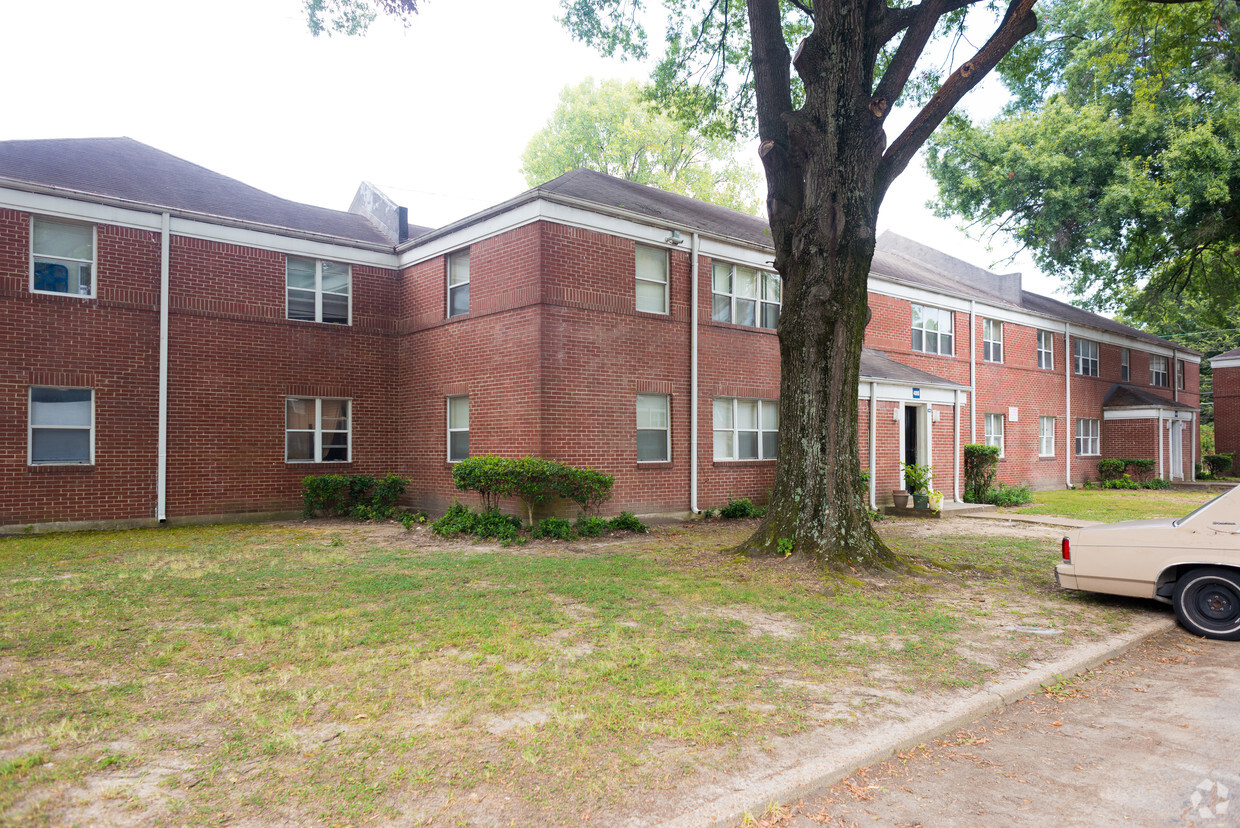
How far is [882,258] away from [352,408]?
17429mm

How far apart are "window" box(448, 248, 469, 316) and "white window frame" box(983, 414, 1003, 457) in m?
17.6

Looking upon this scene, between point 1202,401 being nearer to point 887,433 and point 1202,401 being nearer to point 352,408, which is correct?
point 887,433

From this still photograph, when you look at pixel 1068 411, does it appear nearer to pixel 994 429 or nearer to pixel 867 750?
pixel 994 429

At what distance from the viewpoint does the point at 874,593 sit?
27.9 ft

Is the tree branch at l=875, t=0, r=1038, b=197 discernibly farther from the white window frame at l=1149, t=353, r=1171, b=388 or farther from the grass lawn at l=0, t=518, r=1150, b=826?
the white window frame at l=1149, t=353, r=1171, b=388

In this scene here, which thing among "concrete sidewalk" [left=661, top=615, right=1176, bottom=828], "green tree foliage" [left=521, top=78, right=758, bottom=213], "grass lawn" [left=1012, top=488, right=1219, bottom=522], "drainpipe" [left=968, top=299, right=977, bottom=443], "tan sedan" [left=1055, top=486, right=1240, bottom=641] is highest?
"green tree foliage" [left=521, top=78, right=758, bottom=213]

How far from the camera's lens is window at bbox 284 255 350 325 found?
16984mm

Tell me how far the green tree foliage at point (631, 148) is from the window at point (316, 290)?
1123 inches

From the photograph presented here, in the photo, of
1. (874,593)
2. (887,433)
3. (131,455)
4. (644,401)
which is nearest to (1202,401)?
(887,433)

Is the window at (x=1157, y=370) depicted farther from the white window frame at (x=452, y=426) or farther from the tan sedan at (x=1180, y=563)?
the white window frame at (x=452, y=426)

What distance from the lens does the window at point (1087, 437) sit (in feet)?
96.7

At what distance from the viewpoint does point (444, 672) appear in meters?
5.51

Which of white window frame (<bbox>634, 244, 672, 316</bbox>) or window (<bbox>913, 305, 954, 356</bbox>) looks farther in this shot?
window (<bbox>913, 305, 954, 356</bbox>)

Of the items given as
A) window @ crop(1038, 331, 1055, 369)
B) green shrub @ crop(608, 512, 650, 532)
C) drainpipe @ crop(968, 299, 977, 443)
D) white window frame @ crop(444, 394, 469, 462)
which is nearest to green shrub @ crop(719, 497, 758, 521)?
green shrub @ crop(608, 512, 650, 532)
